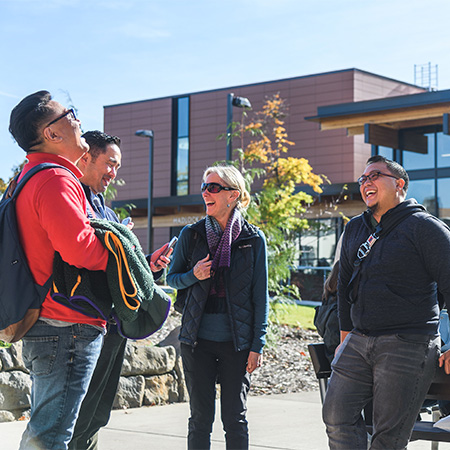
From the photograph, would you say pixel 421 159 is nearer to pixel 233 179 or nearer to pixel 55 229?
pixel 233 179

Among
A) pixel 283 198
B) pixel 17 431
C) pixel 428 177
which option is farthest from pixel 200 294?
pixel 428 177

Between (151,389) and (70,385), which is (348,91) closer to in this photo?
(151,389)

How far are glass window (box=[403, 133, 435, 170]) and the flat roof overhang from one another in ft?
0.48

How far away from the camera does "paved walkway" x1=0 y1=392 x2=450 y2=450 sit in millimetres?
6012

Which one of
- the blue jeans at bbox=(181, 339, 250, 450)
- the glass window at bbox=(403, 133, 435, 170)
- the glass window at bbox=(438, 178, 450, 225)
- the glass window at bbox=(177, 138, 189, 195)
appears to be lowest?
the blue jeans at bbox=(181, 339, 250, 450)

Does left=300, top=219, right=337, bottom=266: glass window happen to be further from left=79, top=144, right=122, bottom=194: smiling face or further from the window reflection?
left=79, top=144, right=122, bottom=194: smiling face

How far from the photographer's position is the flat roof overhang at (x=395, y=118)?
2175 cm

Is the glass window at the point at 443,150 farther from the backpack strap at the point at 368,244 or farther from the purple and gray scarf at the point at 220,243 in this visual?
the backpack strap at the point at 368,244

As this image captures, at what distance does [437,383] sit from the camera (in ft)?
13.4

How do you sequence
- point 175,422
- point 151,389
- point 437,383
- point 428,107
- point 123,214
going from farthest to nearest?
point 428,107 → point 123,214 → point 151,389 → point 175,422 → point 437,383

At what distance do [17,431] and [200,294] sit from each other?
2.80 m

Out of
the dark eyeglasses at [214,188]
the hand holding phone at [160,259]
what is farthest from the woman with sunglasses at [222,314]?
the hand holding phone at [160,259]

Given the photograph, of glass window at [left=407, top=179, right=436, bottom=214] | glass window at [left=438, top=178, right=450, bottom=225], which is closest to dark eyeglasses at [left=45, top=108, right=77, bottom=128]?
glass window at [left=407, top=179, right=436, bottom=214]

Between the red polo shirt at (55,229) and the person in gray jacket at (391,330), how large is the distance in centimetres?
163
